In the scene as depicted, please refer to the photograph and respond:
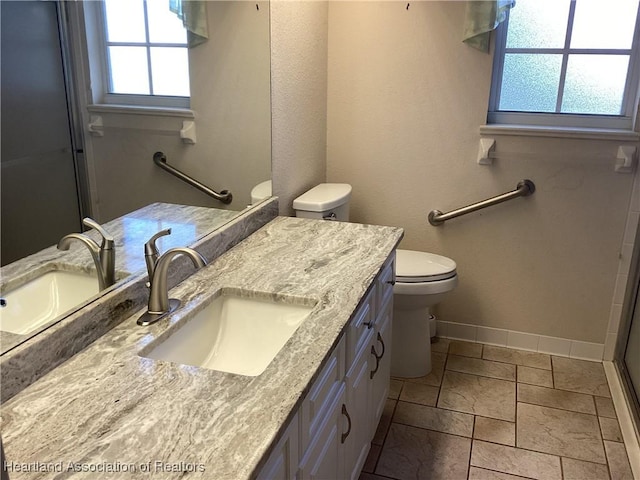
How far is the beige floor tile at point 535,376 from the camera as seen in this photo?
2.72m

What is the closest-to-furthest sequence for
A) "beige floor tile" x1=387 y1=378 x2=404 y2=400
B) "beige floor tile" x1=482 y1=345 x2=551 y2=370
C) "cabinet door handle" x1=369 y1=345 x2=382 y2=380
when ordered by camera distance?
"cabinet door handle" x1=369 y1=345 x2=382 y2=380, "beige floor tile" x1=387 y1=378 x2=404 y2=400, "beige floor tile" x1=482 y1=345 x2=551 y2=370

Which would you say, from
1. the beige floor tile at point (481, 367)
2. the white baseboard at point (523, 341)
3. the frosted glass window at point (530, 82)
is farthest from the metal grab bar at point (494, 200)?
the beige floor tile at point (481, 367)

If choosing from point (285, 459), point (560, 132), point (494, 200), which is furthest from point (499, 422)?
point (285, 459)

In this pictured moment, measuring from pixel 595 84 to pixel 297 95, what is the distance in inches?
53.4

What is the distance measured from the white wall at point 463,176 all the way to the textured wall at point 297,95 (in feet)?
0.45

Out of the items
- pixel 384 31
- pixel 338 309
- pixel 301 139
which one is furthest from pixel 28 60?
pixel 384 31

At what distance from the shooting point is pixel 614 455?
2.24 meters

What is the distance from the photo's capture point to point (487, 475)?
2.12 m

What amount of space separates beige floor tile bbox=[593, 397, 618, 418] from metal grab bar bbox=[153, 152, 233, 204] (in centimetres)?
181

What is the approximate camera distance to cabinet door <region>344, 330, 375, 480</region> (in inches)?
66.4

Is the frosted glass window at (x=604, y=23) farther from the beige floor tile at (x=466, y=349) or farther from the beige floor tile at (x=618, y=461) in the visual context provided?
the beige floor tile at (x=618, y=461)

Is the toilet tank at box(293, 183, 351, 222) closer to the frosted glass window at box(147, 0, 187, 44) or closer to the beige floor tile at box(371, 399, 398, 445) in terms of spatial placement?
the beige floor tile at box(371, 399, 398, 445)

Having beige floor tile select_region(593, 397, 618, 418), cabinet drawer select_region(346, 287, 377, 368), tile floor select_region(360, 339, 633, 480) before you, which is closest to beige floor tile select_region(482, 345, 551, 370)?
tile floor select_region(360, 339, 633, 480)

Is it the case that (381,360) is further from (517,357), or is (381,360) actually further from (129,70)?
(129,70)
